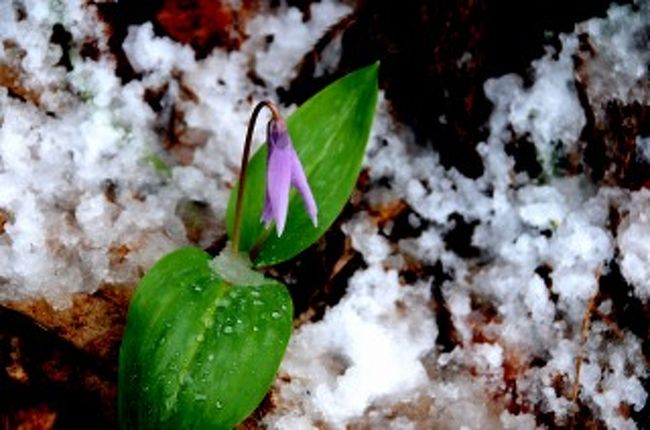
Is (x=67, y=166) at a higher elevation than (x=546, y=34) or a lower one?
higher

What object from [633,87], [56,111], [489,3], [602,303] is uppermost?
[56,111]

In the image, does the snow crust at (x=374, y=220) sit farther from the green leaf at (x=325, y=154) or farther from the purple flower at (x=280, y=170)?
the purple flower at (x=280, y=170)

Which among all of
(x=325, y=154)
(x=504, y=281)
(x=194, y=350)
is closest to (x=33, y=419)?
(x=194, y=350)

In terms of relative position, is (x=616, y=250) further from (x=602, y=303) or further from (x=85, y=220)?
(x=85, y=220)

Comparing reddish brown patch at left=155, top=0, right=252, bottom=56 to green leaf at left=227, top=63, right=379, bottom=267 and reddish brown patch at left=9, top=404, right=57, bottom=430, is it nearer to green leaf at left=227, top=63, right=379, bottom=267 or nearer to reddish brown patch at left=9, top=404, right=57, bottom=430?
green leaf at left=227, top=63, right=379, bottom=267

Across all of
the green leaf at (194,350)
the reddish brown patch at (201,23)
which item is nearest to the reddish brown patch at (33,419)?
the green leaf at (194,350)

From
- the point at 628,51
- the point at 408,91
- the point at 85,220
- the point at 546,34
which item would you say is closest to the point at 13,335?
the point at 85,220

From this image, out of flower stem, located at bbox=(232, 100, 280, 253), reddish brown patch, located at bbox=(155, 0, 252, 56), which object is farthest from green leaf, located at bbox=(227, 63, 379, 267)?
reddish brown patch, located at bbox=(155, 0, 252, 56)

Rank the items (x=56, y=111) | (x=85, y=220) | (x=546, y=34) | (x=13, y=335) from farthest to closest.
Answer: (x=546, y=34) < (x=56, y=111) < (x=85, y=220) < (x=13, y=335)
